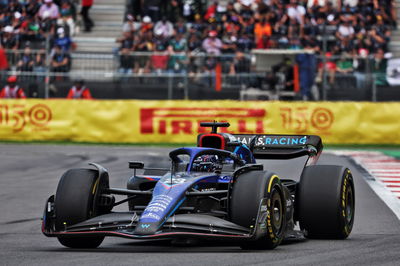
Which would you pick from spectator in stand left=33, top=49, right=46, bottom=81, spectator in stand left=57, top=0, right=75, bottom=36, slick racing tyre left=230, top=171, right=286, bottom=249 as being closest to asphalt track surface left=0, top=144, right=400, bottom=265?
slick racing tyre left=230, top=171, right=286, bottom=249

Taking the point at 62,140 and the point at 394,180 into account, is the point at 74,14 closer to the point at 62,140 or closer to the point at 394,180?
the point at 62,140

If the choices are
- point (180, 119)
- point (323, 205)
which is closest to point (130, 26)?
point (180, 119)

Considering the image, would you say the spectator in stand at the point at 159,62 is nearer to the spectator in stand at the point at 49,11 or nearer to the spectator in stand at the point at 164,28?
the spectator in stand at the point at 164,28

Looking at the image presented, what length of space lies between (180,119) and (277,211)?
1716 cm

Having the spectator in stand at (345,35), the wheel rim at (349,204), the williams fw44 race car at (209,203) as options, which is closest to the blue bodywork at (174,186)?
Result: the williams fw44 race car at (209,203)

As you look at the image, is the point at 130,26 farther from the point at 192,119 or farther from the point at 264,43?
the point at 192,119

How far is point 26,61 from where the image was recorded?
27.0 metres

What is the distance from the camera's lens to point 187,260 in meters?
7.46

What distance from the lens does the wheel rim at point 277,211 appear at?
833 centimetres

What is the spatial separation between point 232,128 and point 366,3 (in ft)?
27.6

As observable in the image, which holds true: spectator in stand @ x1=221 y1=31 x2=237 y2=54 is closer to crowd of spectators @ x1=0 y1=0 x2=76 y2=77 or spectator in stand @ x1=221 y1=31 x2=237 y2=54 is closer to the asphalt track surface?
crowd of spectators @ x1=0 y1=0 x2=76 y2=77

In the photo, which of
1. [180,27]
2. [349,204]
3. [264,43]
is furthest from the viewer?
[180,27]

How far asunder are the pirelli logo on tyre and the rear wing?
13.7m

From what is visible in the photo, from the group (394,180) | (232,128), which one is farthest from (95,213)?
(232,128)
